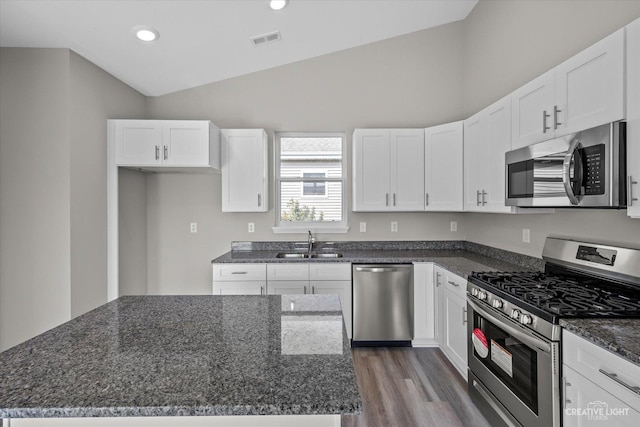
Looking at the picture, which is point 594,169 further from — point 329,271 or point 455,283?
point 329,271

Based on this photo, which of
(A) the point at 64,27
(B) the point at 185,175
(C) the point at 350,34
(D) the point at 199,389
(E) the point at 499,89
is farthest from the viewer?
(B) the point at 185,175

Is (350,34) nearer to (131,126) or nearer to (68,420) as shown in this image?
(131,126)

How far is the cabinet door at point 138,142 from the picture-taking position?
3.21m

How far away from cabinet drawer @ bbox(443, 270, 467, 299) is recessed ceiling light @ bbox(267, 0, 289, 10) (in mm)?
2589

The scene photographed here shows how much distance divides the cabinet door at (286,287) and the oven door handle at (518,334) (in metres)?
1.60

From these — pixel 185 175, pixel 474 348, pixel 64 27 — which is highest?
pixel 64 27

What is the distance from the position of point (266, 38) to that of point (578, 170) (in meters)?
2.76

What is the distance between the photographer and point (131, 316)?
1529 mm

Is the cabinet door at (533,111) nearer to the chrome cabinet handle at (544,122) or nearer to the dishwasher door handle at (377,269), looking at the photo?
the chrome cabinet handle at (544,122)

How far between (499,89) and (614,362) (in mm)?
2664

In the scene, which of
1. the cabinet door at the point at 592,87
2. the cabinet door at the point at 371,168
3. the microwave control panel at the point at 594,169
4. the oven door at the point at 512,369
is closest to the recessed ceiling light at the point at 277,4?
the cabinet door at the point at 371,168

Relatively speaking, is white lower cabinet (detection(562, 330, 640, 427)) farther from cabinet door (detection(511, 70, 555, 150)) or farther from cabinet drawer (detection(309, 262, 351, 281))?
cabinet drawer (detection(309, 262, 351, 281))

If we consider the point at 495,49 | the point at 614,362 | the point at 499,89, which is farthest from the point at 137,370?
the point at 495,49

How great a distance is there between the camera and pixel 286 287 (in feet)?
10.7
